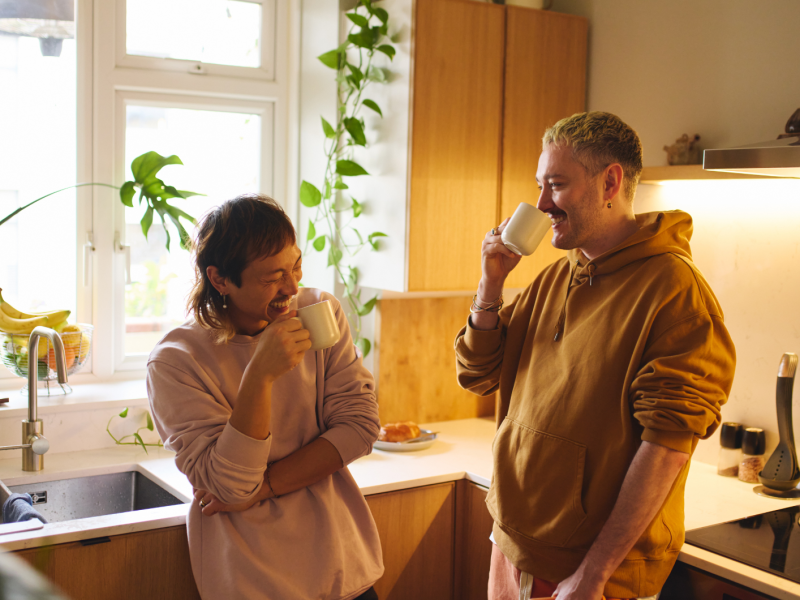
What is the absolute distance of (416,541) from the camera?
2.07m

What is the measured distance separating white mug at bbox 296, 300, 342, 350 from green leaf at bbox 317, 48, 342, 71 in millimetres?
1415

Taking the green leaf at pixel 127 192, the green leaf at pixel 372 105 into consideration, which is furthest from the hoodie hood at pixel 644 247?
the green leaf at pixel 127 192

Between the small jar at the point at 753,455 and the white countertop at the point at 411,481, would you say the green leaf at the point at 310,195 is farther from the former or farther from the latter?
the small jar at the point at 753,455

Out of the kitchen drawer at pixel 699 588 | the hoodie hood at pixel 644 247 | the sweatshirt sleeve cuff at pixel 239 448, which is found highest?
the hoodie hood at pixel 644 247

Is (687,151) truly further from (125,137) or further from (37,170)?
(37,170)

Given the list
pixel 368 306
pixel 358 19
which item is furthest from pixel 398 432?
pixel 358 19

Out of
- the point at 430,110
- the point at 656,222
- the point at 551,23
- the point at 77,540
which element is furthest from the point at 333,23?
the point at 77,540

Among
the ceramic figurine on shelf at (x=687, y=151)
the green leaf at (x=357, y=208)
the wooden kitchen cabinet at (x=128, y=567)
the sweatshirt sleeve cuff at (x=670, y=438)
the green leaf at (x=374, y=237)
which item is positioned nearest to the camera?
the sweatshirt sleeve cuff at (x=670, y=438)

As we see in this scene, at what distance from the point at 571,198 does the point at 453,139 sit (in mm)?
1059

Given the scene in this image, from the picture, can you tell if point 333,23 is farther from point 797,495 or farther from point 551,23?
point 797,495

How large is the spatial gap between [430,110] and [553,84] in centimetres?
50

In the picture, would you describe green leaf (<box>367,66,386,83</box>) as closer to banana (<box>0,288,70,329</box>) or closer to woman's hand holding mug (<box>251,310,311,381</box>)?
banana (<box>0,288,70,329</box>)

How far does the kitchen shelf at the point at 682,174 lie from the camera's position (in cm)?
196

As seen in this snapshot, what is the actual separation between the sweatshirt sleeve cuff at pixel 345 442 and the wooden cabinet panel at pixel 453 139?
954mm
